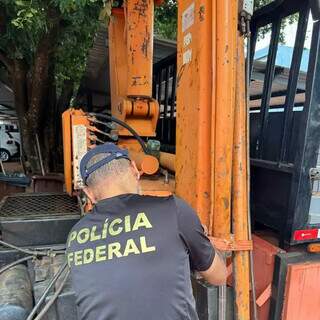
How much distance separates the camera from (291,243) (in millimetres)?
2057

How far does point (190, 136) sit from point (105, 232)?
790 mm

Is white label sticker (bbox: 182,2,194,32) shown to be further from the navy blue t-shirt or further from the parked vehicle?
A: the parked vehicle

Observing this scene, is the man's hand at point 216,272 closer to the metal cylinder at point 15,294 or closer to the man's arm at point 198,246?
the man's arm at point 198,246

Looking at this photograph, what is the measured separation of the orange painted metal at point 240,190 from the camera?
1846mm

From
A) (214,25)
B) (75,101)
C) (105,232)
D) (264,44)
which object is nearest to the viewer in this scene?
(105,232)

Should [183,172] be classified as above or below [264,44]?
below

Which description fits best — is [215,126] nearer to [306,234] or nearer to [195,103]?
[195,103]

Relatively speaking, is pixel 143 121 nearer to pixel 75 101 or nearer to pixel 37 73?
pixel 37 73

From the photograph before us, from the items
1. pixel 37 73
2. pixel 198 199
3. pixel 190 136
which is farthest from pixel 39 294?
pixel 37 73

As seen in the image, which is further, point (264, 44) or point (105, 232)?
point (264, 44)

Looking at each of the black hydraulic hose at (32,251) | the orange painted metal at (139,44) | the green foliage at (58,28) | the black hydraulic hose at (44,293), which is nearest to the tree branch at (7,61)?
the green foliage at (58,28)

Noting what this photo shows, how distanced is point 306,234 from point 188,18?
1370 millimetres

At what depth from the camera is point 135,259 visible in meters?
1.33

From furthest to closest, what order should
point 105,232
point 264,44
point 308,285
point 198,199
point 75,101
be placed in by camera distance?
point 75,101, point 264,44, point 308,285, point 198,199, point 105,232
